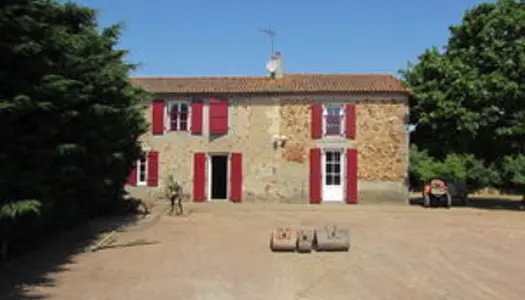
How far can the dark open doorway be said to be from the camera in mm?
27297

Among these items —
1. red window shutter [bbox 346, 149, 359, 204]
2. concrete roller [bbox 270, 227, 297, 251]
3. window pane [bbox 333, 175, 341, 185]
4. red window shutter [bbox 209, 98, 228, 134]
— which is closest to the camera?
concrete roller [bbox 270, 227, 297, 251]

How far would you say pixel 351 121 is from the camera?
26219mm

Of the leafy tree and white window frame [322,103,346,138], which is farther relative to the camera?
white window frame [322,103,346,138]

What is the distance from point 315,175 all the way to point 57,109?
16900 millimetres

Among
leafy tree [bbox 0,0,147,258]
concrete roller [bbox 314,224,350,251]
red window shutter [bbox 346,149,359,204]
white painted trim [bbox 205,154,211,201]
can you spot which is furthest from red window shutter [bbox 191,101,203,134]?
concrete roller [bbox 314,224,350,251]

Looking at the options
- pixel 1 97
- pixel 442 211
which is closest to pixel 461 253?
pixel 1 97

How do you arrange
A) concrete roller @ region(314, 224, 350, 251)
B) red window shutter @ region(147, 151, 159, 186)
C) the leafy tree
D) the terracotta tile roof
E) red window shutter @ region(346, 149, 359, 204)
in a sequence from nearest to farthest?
the leafy tree, concrete roller @ region(314, 224, 350, 251), red window shutter @ region(346, 149, 359, 204), the terracotta tile roof, red window shutter @ region(147, 151, 159, 186)

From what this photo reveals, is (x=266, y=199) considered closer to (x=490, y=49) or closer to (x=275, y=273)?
(x=490, y=49)

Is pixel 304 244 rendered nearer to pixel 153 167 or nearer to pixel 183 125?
pixel 183 125

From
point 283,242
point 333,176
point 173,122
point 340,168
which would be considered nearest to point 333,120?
point 340,168

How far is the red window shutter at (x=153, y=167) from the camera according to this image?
1074 inches

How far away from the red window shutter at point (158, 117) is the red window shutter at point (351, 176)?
7.58 meters

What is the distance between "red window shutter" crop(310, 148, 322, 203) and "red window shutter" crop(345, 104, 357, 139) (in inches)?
54.6

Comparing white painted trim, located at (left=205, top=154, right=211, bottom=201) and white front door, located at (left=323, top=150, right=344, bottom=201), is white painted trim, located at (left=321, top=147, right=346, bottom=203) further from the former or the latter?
white painted trim, located at (left=205, top=154, right=211, bottom=201)
